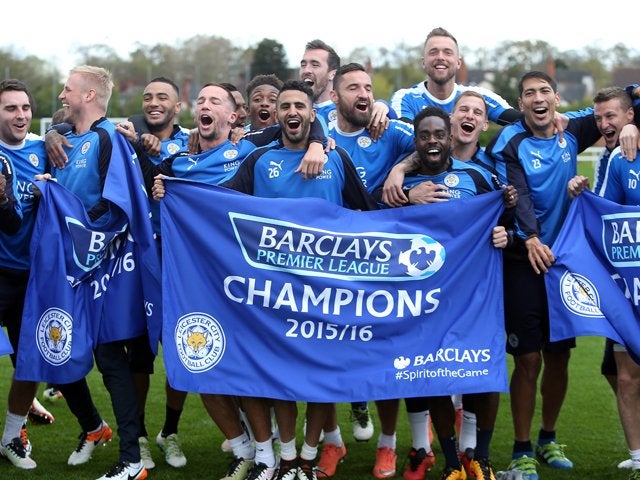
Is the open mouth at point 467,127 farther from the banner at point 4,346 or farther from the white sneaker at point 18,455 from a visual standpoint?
the white sneaker at point 18,455

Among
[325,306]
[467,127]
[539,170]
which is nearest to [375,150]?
[467,127]

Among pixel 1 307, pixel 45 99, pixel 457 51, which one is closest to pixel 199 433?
pixel 1 307

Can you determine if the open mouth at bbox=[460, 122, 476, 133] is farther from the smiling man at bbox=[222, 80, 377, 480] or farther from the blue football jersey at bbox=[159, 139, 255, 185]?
the blue football jersey at bbox=[159, 139, 255, 185]

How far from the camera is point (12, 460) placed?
6699mm

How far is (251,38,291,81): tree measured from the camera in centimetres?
6325

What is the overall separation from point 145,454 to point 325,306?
1900 millimetres

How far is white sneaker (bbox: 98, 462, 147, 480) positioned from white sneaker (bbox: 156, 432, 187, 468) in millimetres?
573

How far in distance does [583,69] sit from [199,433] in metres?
94.0

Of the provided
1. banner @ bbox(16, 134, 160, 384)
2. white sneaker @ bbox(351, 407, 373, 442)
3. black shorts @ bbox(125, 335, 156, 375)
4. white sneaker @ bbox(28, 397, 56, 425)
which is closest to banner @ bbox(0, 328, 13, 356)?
banner @ bbox(16, 134, 160, 384)

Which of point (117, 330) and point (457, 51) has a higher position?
point (457, 51)

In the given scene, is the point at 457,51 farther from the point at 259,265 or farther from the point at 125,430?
the point at 125,430

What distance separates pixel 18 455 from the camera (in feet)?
22.0

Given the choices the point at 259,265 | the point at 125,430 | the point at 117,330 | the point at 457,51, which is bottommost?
the point at 125,430

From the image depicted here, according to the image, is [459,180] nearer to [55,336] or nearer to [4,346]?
[55,336]
